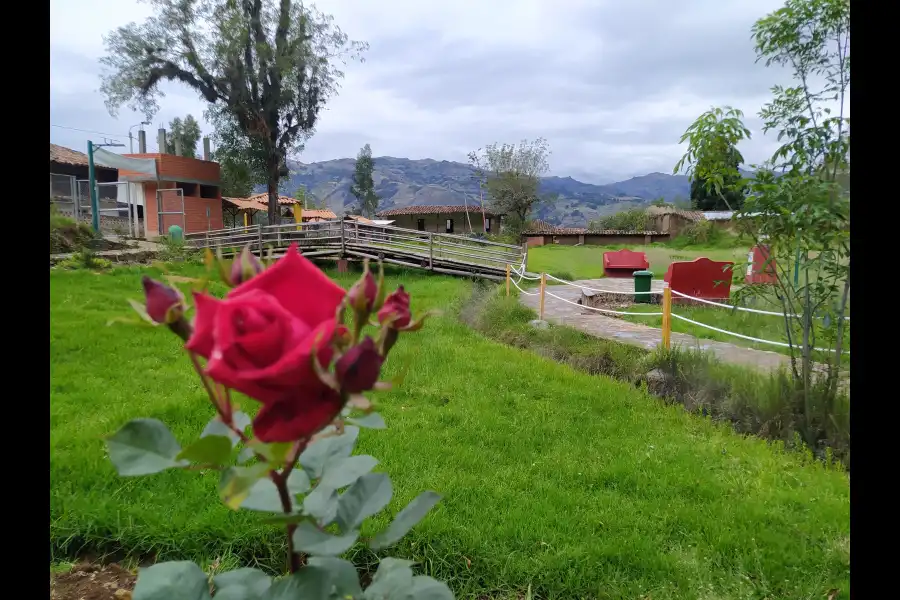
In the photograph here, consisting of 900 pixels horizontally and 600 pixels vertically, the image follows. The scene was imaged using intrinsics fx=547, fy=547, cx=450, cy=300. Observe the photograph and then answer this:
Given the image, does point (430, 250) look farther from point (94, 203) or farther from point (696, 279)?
point (696, 279)

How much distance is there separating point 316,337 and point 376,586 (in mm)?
229

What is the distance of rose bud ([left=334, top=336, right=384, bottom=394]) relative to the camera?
295mm

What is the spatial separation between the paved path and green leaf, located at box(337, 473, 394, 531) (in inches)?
83.0

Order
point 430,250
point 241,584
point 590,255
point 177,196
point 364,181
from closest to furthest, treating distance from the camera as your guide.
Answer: point 241,584 < point 177,196 < point 430,250 < point 364,181 < point 590,255

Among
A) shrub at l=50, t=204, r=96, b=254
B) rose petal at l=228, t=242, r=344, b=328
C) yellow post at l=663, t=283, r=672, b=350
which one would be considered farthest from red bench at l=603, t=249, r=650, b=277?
rose petal at l=228, t=242, r=344, b=328

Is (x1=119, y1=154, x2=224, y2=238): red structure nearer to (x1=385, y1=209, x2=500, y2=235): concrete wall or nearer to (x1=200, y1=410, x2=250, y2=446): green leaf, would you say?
(x1=200, y1=410, x2=250, y2=446): green leaf

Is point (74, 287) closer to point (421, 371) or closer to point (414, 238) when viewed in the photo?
point (414, 238)

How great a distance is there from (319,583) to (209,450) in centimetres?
12

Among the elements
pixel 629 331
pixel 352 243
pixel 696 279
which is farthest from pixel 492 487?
pixel 629 331

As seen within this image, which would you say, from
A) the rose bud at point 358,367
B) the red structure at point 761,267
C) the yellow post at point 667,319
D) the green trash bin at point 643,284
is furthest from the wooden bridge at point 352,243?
the green trash bin at point 643,284

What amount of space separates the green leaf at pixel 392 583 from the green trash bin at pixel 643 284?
4.08 metres

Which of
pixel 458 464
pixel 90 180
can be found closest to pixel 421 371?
pixel 458 464

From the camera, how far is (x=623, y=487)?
A: 144 centimetres

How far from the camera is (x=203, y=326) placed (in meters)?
0.31
